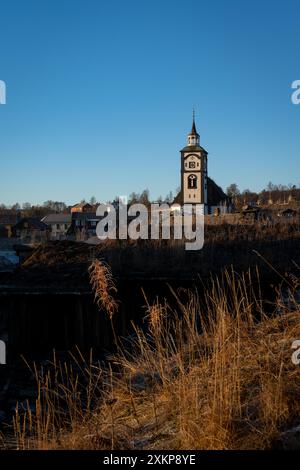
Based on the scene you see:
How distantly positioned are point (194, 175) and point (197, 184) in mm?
1126

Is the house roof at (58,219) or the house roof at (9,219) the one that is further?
the house roof at (9,219)

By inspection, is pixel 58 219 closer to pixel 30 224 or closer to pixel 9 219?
pixel 30 224

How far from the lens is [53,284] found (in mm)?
13789

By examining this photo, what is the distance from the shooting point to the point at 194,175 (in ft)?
167

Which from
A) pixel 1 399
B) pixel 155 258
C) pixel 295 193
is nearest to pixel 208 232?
pixel 155 258

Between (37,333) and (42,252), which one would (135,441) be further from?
(42,252)

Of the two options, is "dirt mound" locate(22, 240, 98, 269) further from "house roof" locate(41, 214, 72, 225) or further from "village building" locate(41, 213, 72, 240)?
"house roof" locate(41, 214, 72, 225)

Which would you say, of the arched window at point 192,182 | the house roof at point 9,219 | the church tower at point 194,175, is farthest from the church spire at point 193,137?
the house roof at point 9,219

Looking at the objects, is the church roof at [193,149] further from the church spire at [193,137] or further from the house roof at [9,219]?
the house roof at [9,219]

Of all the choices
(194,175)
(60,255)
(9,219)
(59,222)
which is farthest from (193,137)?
(60,255)

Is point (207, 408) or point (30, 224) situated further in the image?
point (30, 224)

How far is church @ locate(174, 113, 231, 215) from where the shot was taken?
5006cm

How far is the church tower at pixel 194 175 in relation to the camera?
164ft
